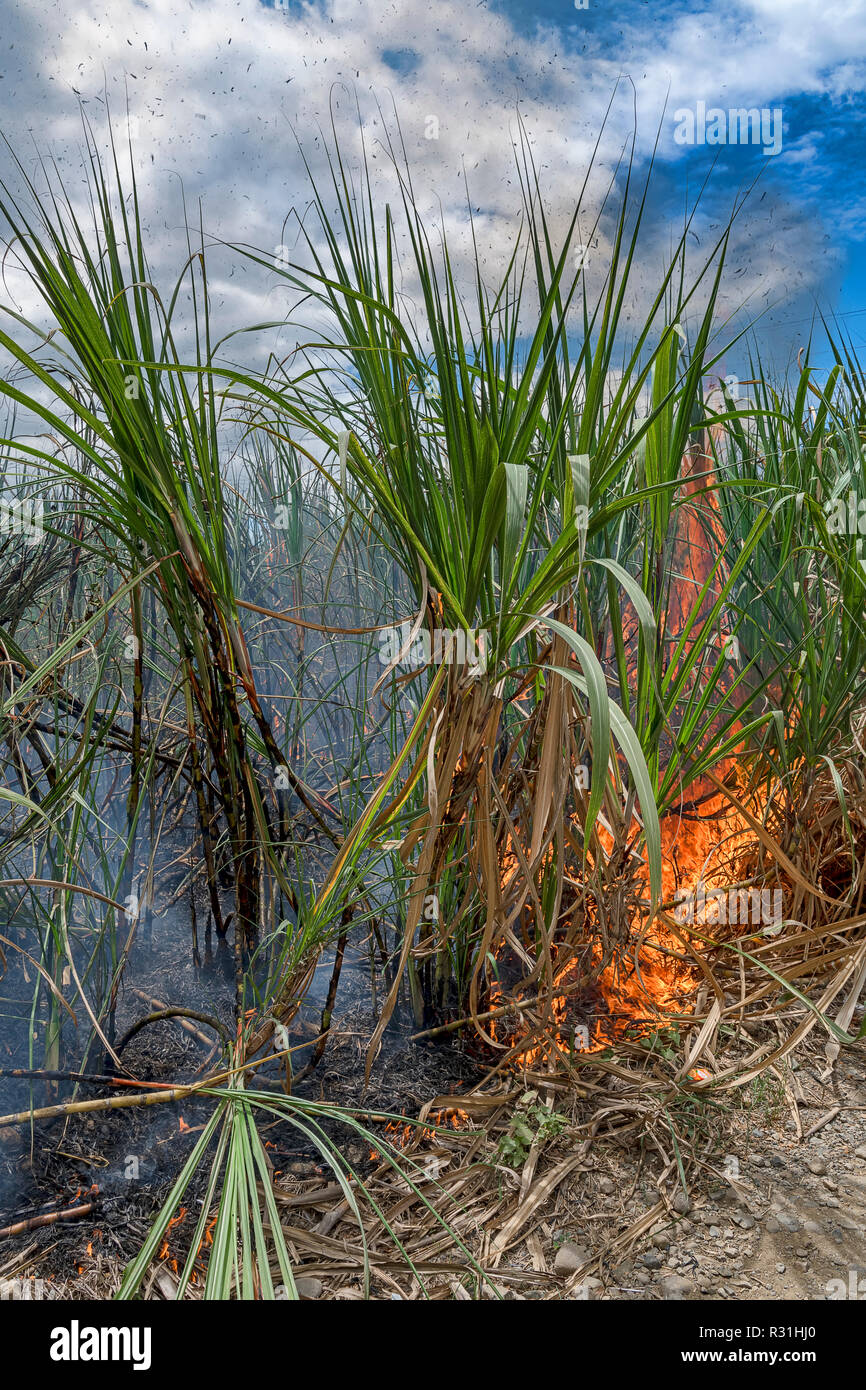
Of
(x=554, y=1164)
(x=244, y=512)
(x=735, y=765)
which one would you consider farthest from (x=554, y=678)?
(x=244, y=512)

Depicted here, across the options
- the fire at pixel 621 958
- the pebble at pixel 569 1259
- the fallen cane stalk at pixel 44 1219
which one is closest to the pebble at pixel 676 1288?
the pebble at pixel 569 1259

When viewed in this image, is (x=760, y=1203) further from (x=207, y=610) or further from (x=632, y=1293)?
(x=207, y=610)

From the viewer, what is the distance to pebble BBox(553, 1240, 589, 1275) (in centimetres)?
68

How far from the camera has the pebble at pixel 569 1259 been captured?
677 millimetres

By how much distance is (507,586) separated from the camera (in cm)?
64

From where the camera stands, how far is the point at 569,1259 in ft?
2.24
